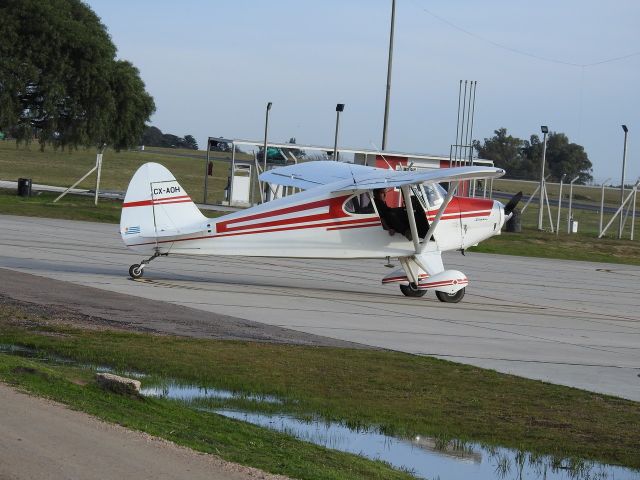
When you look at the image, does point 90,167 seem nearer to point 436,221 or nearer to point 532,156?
point 532,156

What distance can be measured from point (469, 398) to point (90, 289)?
904 centimetres

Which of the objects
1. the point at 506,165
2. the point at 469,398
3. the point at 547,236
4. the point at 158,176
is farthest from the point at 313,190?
the point at 506,165

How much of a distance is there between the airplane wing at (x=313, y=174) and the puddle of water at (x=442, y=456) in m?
13.5

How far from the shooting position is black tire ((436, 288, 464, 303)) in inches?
845

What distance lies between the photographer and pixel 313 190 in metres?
21.2

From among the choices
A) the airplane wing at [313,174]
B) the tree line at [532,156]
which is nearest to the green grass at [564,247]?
the airplane wing at [313,174]

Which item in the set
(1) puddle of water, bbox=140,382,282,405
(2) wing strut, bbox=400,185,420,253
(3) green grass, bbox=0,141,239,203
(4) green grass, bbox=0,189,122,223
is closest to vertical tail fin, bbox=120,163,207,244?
(2) wing strut, bbox=400,185,420,253

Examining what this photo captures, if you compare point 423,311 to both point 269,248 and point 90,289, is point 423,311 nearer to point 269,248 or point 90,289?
point 269,248

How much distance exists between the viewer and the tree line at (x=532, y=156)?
118438 mm

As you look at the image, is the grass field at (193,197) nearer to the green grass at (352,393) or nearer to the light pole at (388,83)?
the light pole at (388,83)

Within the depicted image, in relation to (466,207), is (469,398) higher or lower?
lower

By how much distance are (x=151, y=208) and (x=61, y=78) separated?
31.6 m

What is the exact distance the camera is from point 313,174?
24.0m

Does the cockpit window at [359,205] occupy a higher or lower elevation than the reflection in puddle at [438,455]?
higher
